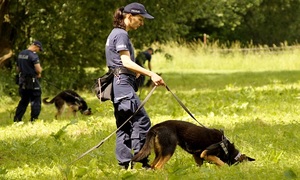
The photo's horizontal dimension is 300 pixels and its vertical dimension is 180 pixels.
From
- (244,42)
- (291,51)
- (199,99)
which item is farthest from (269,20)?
(199,99)

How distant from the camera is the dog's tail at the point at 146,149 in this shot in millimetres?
8789

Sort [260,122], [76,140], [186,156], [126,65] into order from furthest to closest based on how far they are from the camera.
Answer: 1. [260,122]
2. [76,140]
3. [186,156]
4. [126,65]

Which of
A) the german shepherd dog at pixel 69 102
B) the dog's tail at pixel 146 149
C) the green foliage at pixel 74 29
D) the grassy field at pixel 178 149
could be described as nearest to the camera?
the grassy field at pixel 178 149

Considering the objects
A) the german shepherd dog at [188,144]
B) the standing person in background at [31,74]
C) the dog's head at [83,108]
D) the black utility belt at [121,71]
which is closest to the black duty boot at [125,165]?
the german shepherd dog at [188,144]

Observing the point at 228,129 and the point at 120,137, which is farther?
the point at 228,129

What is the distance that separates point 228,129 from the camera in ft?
41.8

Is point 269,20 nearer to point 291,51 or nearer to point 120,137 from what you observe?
point 291,51

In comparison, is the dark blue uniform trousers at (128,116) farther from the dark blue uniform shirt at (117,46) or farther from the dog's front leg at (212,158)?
the dog's front leg at (212,158)

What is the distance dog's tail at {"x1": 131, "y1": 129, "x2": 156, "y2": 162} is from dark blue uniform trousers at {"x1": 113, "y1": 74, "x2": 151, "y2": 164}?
0.66 feet

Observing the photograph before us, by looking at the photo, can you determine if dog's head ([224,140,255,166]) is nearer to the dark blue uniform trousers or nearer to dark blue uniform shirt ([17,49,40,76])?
the dark blue uniform trousers

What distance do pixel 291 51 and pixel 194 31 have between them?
20.5m

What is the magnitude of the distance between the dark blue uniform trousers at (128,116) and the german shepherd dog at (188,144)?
0.60 feet

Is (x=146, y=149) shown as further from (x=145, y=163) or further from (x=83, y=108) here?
(x=83, y=108)

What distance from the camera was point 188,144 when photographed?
9156 millimetres
